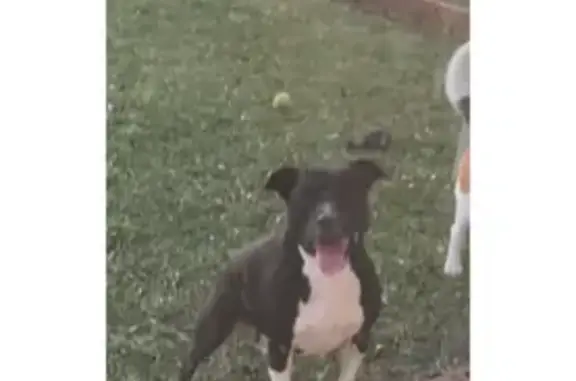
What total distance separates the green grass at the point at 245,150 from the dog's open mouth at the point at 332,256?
0.14 feet

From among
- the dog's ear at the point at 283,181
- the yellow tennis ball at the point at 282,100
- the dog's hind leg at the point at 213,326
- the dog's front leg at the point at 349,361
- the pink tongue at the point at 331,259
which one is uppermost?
the yellow tennis ball at the point at 282,100

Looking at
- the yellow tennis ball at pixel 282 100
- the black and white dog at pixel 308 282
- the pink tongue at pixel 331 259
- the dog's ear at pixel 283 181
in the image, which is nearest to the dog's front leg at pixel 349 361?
the black and white dog at pixel 308 282

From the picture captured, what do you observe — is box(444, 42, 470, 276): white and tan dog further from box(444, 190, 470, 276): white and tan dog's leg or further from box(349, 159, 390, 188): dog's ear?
box(349, 159, 390, 188): dog's ear

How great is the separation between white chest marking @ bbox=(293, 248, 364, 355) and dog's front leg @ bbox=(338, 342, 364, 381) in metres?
0.01

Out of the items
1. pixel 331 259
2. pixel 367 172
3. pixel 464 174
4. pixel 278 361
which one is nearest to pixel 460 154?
pixel 464 174

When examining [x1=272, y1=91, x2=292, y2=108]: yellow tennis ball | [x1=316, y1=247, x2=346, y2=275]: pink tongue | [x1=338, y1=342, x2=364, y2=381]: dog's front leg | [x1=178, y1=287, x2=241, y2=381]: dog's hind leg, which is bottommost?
[x1=338, y1=342, x2=364, y2=381]: dog's front leg

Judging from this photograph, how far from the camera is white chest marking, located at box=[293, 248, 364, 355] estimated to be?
1155 mm

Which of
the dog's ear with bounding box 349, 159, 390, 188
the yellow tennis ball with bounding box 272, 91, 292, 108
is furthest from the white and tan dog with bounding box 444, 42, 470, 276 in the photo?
the yellow tennis ball with bounding box 272, 91, 292, 108

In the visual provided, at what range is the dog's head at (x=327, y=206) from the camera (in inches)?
45.3

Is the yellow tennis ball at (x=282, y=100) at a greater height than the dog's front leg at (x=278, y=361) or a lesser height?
greater

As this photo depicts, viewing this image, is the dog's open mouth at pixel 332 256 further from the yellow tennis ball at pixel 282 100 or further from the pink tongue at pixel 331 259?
the yellow tennis ball at pixel 282 100
